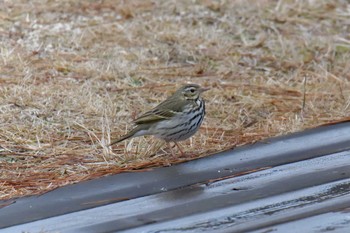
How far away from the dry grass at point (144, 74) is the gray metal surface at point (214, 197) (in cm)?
31

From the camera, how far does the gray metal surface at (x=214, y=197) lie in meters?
6.78

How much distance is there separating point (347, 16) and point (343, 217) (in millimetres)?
7288

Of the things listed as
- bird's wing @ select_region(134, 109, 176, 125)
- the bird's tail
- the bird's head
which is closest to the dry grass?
the bird's tail

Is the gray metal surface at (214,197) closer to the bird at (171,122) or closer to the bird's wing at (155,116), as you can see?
the bird at (171,122)

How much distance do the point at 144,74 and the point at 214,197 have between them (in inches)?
146

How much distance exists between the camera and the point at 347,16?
13.7m

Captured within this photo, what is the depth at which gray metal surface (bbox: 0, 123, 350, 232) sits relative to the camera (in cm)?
678

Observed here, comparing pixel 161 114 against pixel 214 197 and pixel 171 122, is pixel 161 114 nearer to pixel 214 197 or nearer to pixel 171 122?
pixel 171 122

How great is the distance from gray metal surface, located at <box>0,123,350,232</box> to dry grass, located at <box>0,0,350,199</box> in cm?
31

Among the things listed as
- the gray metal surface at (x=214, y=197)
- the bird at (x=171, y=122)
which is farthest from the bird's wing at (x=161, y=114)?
the gray metal surface at (x=214, y=197)

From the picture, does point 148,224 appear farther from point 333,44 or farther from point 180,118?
point 333,44

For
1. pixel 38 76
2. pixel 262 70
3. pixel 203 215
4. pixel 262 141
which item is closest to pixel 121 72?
pixel 38 76

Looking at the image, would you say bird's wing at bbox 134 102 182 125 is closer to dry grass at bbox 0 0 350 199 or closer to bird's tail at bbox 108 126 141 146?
bird's tail at bbox 108 126 141 146

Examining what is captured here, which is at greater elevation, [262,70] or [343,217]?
[343,217]
